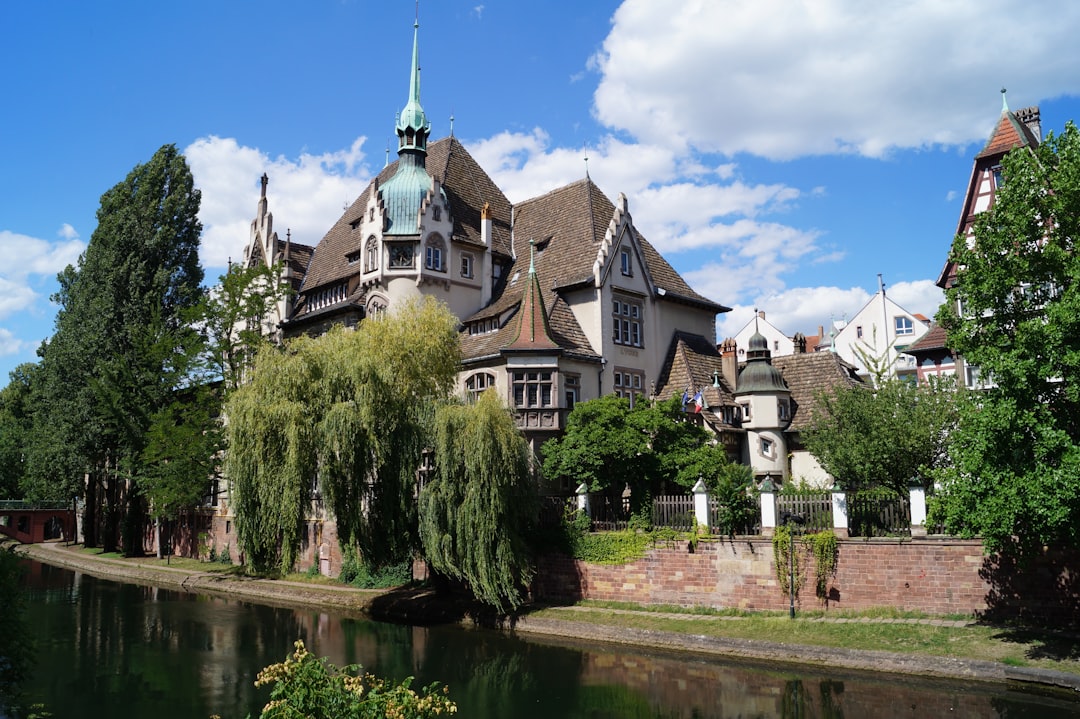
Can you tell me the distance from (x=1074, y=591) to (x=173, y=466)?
38.8 meters

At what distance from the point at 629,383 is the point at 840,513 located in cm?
1437

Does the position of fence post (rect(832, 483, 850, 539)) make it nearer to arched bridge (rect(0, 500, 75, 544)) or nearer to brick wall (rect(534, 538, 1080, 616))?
brick wall (rect(534, 538, 1080, 616))

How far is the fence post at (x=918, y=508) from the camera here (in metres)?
23.4

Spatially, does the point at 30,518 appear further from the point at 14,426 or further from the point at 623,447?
the point at 623,447

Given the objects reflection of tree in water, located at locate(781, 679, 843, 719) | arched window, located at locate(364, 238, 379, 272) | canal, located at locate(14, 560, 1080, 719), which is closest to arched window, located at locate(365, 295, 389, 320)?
arched window, located at locate(364, 238, 379, 272)

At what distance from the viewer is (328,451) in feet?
88.5

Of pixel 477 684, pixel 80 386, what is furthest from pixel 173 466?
pixel 477 684

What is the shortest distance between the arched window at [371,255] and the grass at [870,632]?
18536 millimetres

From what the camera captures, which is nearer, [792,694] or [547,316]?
[792,694]

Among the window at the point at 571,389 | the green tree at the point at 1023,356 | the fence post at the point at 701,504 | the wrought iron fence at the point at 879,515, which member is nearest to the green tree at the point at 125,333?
the window at the point at 571,389

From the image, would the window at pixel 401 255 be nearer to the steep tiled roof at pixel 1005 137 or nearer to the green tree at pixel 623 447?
the green tree at pixel 623 447

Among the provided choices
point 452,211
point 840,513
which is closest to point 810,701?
point 840,513

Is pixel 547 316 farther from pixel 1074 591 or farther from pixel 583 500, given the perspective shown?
pixel 1074 591

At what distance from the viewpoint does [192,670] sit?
865 inches
